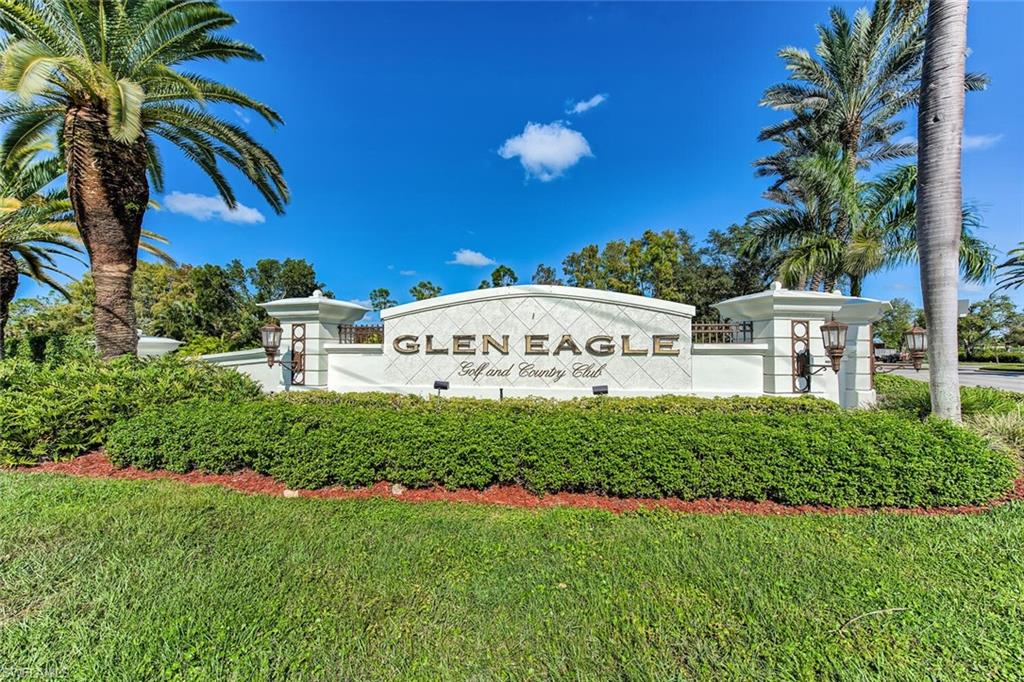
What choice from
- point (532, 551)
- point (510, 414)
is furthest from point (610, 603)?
point (510, 414)

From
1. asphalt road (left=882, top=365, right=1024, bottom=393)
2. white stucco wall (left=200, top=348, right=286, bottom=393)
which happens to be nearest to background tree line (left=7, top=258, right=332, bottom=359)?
white stucco wall (left=200, top=348, right=286, bottom=393)

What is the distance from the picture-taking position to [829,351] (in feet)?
22.0

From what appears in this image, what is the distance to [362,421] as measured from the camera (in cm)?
462

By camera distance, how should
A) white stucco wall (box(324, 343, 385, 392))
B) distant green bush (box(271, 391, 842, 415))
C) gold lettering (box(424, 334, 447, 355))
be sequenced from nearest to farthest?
distant green bush (box(271, 391, 842, 415)) < gold lettering (box(424, 334, 447, 355)) < white stucco wall (box(324, 343, 385, 392))

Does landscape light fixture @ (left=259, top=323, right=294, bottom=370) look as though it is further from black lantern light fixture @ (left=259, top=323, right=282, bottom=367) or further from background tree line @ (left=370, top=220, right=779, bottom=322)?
background tree line @ (left=370, top=220, right=779, bottom=322)

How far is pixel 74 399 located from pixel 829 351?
1200cm

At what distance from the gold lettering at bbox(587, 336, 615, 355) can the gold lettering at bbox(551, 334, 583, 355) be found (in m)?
0.23

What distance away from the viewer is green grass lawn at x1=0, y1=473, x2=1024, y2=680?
2051mm

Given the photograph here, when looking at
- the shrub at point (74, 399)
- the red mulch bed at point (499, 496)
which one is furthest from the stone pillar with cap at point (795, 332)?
the shrub at point (74, 399)

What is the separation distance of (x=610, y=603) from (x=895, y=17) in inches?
722

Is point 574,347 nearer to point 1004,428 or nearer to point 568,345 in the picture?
point 568,345

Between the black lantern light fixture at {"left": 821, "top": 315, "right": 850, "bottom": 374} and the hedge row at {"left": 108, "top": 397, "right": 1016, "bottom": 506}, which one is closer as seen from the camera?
the hedge row at {"left": 108, "top": 397, "right": 1016, "bottom": 506}

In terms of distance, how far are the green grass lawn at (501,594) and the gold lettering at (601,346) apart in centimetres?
398

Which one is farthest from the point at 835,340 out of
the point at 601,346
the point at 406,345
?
the point at 406,345
